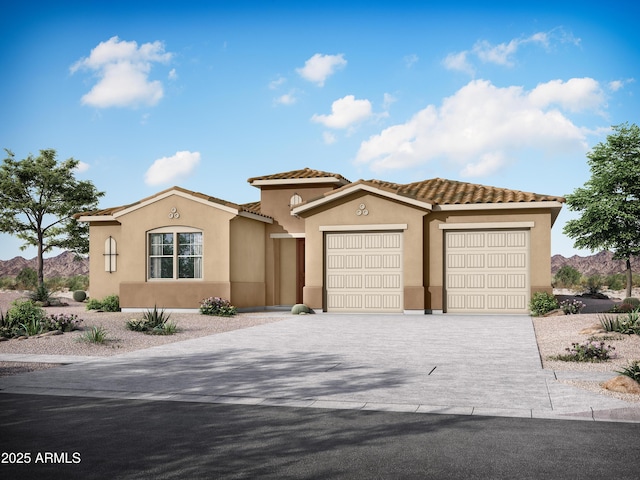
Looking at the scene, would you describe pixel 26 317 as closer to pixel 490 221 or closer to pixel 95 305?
pixel 95 305

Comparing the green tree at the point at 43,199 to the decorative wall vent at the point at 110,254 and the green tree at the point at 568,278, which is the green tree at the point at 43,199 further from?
the green tree at the point at 568,278

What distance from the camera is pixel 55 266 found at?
9175cm

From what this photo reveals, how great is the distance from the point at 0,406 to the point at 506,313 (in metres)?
17.3

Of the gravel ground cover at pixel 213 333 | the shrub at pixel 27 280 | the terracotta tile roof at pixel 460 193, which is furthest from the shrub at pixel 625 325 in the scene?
the shrub at pixel 27 280

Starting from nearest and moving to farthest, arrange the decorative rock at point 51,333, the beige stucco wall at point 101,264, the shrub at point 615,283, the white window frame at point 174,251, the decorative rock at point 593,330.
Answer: the decorative rock at point 593,330 → the decorative rock at point 51,333 → the white window frame at point 174,251 → the beige stucco wall at point 101,264 → the shrub at point 615,283

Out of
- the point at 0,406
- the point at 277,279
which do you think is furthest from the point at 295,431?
the point at 277,279

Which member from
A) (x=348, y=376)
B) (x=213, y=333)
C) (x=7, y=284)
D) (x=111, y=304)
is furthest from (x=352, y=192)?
(x=7, y=284)

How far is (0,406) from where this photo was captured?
8172mm

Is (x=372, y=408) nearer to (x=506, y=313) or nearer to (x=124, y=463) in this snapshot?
(x=124, y=463)

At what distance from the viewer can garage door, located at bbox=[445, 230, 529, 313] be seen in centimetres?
2209

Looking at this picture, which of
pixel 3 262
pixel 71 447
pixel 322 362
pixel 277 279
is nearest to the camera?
pixel 71 447

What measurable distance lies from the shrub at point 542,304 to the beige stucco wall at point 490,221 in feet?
1.19

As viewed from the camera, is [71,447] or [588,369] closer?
[71,447]

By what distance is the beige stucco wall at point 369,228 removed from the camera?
22469 mm
